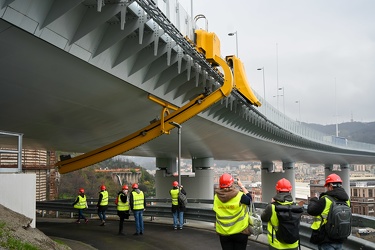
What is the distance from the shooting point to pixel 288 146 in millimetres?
35156

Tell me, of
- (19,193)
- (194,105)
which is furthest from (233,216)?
(194,105)

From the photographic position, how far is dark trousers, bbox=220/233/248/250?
5.66 m

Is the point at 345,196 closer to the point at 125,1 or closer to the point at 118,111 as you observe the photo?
the point at 125,1

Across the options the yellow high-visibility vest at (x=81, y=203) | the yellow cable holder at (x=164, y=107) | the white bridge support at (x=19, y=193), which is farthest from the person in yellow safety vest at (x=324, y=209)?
the yellow high-visibility vest at (x=81, y=203)

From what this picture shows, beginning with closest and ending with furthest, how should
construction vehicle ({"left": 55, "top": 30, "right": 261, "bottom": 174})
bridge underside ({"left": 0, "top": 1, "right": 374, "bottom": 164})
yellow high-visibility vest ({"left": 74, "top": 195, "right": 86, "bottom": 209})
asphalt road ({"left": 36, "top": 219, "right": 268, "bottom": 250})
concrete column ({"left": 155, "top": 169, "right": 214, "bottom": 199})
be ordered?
bridge underside ({"left": 0, "top": 1, "right": 374, "bottom": 164}) → asphalt road ({"left": 36, "top": 219, "right": 268, "bottom": 250}) → construction vehicle ({"left": 55, "top": 30, "right": 261, "bottom": 174}) → yellow high-visibility vest ({"left": 74, "top": 195, "right": 86, "bottom": 209}) → concrete column ({"left": 155, "top": 169, "right": 214, "bottom": 199})

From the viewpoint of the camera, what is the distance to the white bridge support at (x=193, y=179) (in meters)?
31.0

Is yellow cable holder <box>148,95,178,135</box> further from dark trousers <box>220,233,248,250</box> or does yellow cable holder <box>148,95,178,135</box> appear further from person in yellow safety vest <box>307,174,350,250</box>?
person in yellow safety vest <box>307,174,350,250</box>

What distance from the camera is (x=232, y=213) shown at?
18.5ft

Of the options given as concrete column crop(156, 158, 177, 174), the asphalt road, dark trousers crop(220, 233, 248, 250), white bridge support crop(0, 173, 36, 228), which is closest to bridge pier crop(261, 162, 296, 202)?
concrete column crop(156, 158, 177, 174)

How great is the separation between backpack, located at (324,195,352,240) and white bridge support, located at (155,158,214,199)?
83.9 feet

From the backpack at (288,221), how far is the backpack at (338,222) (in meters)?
0.45

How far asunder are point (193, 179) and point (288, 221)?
86.9 feet

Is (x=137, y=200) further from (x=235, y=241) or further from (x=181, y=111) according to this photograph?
(x=235, y=241)

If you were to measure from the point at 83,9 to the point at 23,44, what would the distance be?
1491mm
